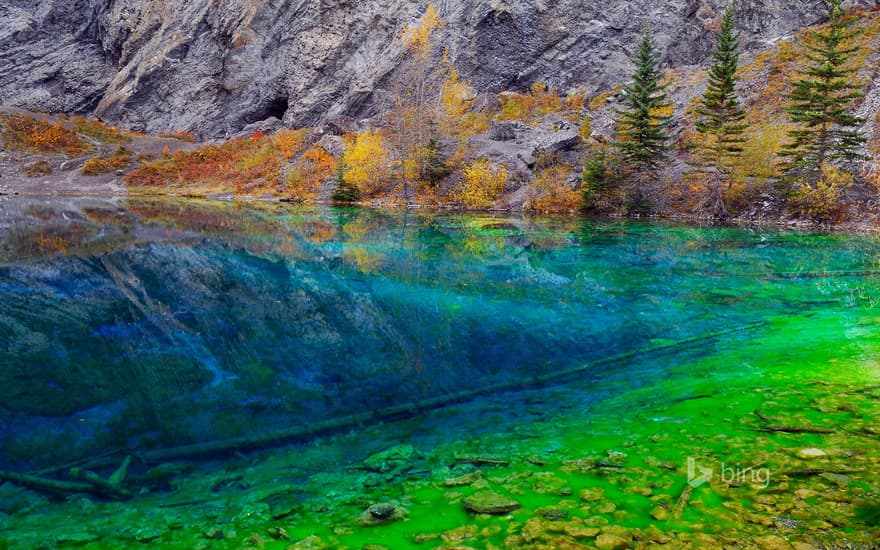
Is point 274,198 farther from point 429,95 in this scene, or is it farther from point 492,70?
point 492,70

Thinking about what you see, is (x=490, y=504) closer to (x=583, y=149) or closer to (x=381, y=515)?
(x=381, y=515)

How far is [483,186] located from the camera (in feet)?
133

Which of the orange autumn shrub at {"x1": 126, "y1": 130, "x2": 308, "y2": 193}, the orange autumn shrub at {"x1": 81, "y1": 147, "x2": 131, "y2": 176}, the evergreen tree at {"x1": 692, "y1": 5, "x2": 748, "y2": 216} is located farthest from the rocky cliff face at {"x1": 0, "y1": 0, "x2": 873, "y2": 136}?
the evergreen tree at {"x1": 692, "y1": 5, "x2": 748, "y2": 216}

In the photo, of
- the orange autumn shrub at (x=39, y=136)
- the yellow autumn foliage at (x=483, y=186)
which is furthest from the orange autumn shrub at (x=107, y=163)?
the yellow autumn foliage at (x=483, y=186)

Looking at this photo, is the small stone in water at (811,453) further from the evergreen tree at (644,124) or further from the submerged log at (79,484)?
the evergreen tree at (644,124)

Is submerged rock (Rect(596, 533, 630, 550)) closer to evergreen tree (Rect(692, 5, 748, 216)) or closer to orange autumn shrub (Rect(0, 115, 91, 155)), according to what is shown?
evergreen tree (Rect(692, 5, 748, 216))

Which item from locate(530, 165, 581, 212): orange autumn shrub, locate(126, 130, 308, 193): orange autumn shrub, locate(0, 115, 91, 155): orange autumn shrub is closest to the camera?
locate(530, 165, 581, 212): orange autumn shrub

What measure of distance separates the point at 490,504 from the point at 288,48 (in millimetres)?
74643

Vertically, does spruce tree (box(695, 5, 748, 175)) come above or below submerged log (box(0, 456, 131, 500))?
above

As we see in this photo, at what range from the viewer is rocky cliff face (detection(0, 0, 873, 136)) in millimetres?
56656

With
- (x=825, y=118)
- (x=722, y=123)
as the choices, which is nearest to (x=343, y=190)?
(x=722, y=123)

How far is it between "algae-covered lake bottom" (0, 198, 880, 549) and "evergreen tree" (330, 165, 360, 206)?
101ft

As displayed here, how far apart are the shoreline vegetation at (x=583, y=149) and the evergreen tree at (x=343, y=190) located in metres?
0.12

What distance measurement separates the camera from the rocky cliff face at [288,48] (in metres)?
56.7
